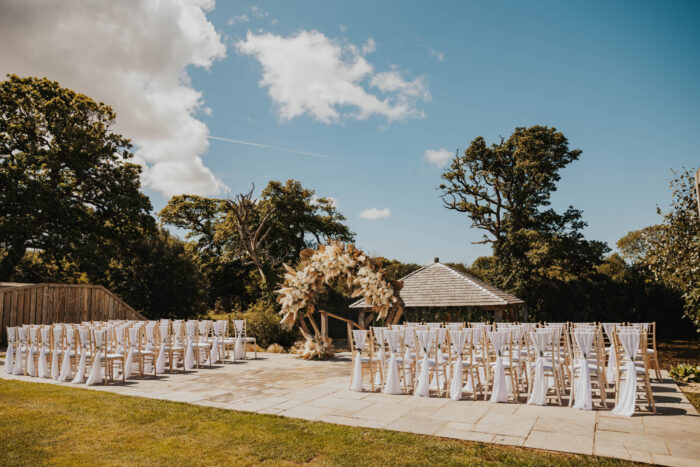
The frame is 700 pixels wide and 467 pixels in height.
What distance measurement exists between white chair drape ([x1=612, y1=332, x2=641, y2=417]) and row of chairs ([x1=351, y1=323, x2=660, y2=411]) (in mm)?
27

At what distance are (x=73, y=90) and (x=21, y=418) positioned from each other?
2262cm

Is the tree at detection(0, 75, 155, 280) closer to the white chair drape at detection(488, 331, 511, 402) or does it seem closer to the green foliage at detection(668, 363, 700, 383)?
the white chair drape at detection(488, 331, 511, 402)

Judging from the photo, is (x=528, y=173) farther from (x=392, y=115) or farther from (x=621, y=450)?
(x=621, y=450)

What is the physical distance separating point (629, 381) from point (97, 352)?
33.8 feet

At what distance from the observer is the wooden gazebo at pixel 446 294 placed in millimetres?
17469

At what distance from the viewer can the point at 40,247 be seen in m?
21.5

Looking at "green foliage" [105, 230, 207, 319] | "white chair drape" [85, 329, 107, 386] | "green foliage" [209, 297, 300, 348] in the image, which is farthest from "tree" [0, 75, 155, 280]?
"white chair drape" [85, 329, 107, 386]

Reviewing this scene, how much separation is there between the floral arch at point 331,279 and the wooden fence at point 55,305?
33.8ft

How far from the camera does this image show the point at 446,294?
18.3 metres

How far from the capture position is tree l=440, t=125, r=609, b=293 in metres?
25.3

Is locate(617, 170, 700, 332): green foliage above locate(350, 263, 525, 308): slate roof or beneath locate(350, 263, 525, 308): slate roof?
above

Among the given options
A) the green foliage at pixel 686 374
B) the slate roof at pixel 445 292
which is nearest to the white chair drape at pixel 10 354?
the slate roof at pixel 445 292

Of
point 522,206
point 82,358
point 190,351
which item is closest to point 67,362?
point 82,358

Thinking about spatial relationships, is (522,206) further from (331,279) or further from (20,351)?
(20,351)
